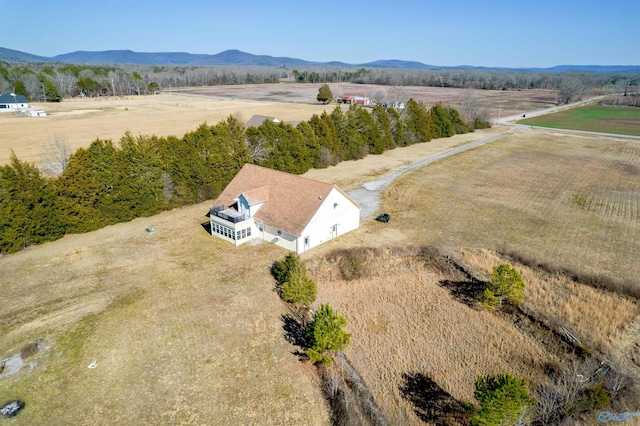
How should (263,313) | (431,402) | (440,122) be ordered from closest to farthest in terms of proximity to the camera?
1. (431,402)
2. (263,313)
3. (440,122)

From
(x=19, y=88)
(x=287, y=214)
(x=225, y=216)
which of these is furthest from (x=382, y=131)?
(x=19, y=88)

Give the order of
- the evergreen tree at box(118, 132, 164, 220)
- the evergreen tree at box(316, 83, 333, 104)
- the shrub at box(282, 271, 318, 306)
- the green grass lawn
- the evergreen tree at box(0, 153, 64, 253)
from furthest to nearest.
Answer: the evergreen tree at box(316, 83, 333, 104) < the green grass lawn < the evergreen tree at box(118, 132, 164, 220) < the evergreen tree at box(0, 153, 64, 253) < the shrub at box(282, 271, 318, 306)

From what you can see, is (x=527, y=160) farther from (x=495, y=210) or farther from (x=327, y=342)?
(x=327, y=342)

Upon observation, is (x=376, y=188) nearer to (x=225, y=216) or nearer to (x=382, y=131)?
(x=225, y=216)

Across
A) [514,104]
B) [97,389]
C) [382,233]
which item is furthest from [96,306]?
[514,104]

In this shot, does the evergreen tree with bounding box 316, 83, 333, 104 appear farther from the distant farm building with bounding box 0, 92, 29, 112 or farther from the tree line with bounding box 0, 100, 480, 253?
the distant farm building with bounding box 0, 92, 29, 112

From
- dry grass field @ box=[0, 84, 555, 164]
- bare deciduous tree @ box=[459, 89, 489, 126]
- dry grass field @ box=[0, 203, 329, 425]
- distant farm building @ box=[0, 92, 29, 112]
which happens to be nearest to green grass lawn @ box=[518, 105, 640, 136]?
bare deciduous tree @ box=[459, 89, 489, 126]
